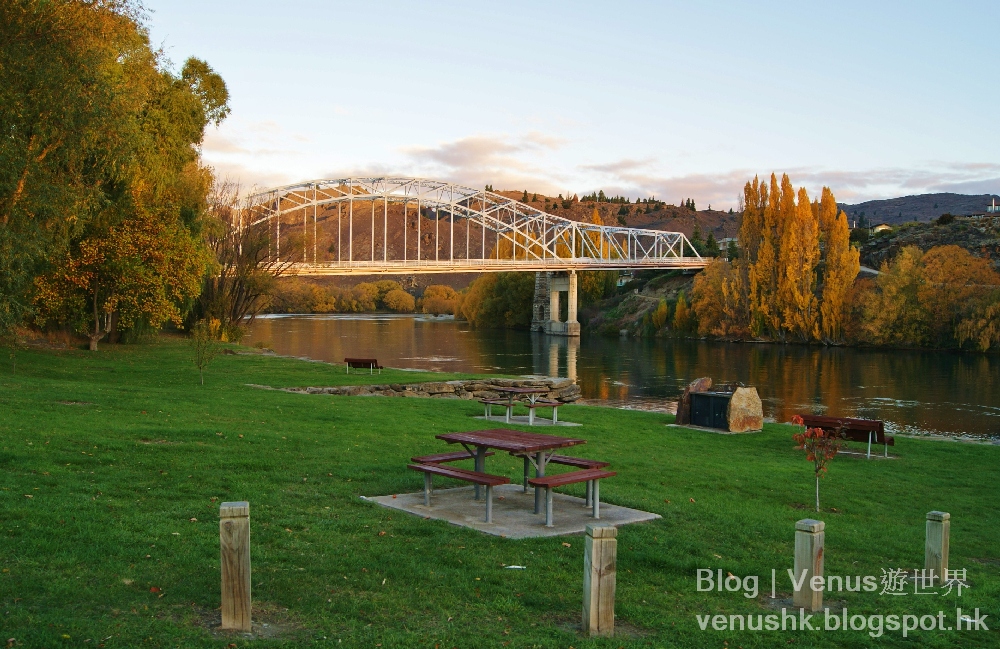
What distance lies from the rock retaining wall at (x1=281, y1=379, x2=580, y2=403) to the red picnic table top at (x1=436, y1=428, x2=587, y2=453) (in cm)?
1112

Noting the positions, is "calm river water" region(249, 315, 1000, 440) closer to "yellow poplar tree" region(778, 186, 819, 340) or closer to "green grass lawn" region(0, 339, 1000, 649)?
"yellow poplar tree" region(778, 186, 819, 340)

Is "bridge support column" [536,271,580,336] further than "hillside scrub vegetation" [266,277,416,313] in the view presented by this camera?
No

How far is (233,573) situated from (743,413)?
44.4 ft

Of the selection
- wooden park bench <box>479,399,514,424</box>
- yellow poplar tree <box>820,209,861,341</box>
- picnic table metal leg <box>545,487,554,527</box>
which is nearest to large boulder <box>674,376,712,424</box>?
wooden park bench <box>479,399,514,424</box>

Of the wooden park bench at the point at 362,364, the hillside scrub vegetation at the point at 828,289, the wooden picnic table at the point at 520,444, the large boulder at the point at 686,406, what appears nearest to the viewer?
the wooden picnic table at the point at 520,444

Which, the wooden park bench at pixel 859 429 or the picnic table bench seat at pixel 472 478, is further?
the wooden park bench at pixel 859 429

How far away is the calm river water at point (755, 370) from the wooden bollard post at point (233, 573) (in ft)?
66.7

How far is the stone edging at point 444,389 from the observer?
20703mm

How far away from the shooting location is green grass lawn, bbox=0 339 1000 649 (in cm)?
540

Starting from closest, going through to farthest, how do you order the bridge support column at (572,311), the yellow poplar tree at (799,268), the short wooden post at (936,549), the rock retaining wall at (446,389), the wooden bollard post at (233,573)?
the wooden bollard post at (233,573), the short wooden post at (936,549), the rock retaining wall at (446,389), the yellow poplar tree at (799,268), the bridge support column at (572,311)

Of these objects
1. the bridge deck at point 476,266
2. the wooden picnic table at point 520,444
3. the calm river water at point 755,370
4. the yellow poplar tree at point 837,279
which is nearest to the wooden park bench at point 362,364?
the calm river water at point 755,370

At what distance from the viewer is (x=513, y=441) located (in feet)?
28.7

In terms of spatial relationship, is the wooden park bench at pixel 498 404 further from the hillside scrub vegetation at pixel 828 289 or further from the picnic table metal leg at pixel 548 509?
the hillside scrub vegetation at pixel 828 289

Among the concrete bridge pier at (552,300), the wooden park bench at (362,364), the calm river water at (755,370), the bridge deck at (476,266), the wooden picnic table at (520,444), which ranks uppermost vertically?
the bridge deck at (476,266)
